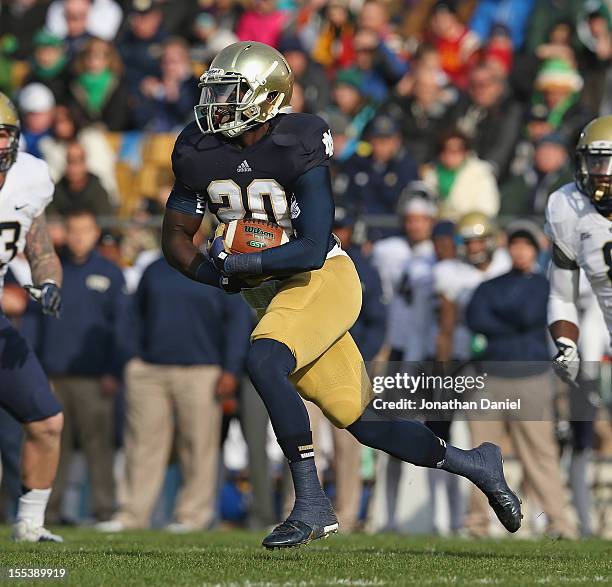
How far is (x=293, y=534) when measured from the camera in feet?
18.3

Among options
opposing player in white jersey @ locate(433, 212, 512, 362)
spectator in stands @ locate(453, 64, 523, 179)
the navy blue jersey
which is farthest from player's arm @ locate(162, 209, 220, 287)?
spectator in stands @ locate(453, 64, 523, 179)

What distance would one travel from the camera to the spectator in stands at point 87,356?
33.0ft

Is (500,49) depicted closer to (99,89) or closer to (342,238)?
(99,89)

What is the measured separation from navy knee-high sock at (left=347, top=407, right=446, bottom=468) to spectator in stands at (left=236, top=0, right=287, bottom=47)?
8.26m

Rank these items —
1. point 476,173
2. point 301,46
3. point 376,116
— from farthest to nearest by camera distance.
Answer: point 301,46 → point 376,116 → point 476,173

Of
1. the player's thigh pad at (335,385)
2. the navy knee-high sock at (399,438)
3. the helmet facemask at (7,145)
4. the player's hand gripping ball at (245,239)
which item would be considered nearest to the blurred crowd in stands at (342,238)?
the navy knee-high sock at (399,438)

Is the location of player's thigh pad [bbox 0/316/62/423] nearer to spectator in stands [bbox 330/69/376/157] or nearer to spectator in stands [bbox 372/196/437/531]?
spectator in stands [bbox 372/196/437/531]

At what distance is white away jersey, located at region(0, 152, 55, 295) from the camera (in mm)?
7082

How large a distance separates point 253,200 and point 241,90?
0.42 metres

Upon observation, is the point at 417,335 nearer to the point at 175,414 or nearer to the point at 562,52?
the point at 175,414

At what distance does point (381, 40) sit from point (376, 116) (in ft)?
5.51

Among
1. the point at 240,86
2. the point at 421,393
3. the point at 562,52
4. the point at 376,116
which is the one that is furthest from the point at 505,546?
the point at 562,52

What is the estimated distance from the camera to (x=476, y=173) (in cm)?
1119

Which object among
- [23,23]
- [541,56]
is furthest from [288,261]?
[23,23]
